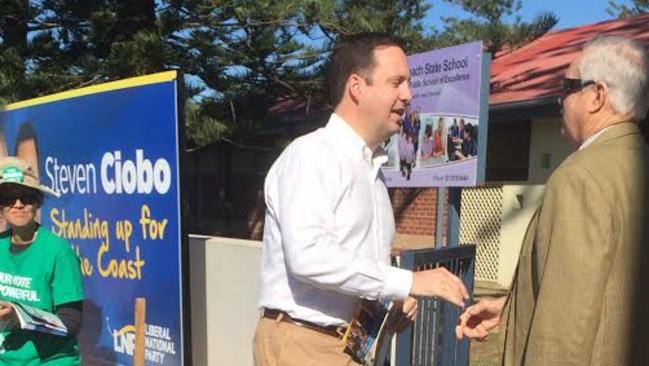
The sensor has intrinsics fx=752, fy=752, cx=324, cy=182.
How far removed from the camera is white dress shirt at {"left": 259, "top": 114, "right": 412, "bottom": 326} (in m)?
2.20

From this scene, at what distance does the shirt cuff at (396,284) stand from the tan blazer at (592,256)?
37cm

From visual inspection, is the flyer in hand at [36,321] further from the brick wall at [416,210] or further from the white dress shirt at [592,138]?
the brick wall at [416,210]

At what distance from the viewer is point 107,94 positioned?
5.19 m

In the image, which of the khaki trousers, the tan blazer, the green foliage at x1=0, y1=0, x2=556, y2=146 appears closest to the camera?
the tan blazer

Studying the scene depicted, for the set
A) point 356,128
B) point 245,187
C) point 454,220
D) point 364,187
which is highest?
point 356,128

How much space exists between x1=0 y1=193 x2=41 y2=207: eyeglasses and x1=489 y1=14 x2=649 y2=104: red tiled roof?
688cm

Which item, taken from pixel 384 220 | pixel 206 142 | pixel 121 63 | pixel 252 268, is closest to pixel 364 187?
pixel 384 220

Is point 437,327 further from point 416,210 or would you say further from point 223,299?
point 416,210

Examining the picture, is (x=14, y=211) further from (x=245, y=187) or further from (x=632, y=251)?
(x=245, y=187)

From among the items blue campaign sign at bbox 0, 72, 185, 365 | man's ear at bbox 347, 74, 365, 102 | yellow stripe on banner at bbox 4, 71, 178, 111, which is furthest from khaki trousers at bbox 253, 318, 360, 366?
yellow stripe on banner at bbox 4, 71, 178, 111

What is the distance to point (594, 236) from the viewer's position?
1939 millimetres

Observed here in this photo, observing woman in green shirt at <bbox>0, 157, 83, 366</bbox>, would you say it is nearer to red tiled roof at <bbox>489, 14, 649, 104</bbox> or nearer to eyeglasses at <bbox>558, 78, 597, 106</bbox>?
eyeglasses at <bbox>558, 78, 597, 106</bbox>

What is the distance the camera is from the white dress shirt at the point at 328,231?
220 cm

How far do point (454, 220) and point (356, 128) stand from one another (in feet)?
6.31
